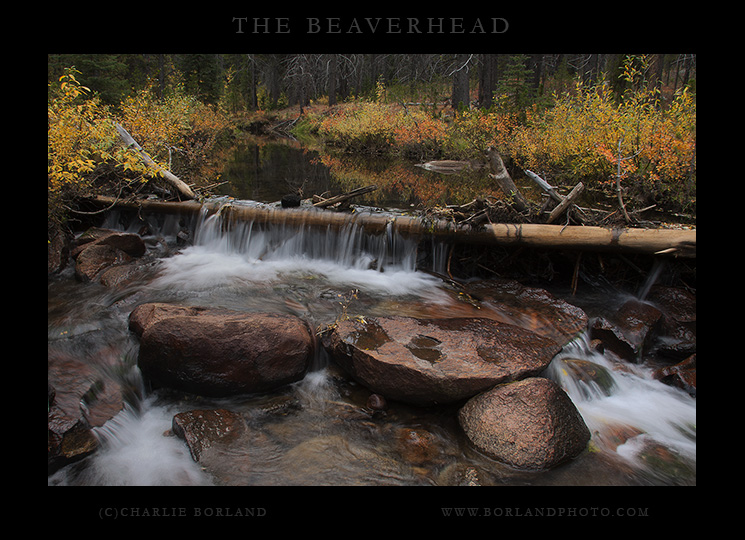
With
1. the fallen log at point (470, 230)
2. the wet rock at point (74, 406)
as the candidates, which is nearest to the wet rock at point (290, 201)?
the fallen log at point (470, 230)

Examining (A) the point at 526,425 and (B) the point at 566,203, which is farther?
(B) the point at 566,203

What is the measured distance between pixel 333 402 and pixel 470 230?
3.58 meters

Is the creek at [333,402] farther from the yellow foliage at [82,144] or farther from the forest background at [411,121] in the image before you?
the forest background at [411,121]

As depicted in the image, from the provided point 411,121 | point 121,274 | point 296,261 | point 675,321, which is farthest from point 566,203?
point 411,121

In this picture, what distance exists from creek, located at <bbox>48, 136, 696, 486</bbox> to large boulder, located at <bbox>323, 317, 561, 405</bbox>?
0.74ft

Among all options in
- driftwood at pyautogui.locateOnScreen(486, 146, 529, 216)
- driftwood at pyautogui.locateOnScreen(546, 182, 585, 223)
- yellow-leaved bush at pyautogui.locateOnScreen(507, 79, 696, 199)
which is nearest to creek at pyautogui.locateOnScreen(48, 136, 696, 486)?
driftwood at pyautogui.locateOnScreen(546, 182, 585, 223)

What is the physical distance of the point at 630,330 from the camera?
530 cm

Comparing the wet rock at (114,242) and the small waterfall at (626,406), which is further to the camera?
the wet rock at (114,242)

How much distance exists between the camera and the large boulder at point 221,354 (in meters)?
4.25

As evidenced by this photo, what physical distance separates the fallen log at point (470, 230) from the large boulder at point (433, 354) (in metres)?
1.83

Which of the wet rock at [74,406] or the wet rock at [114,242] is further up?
the wet rock at [114,242]

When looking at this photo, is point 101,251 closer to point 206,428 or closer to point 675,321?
point 206,428
